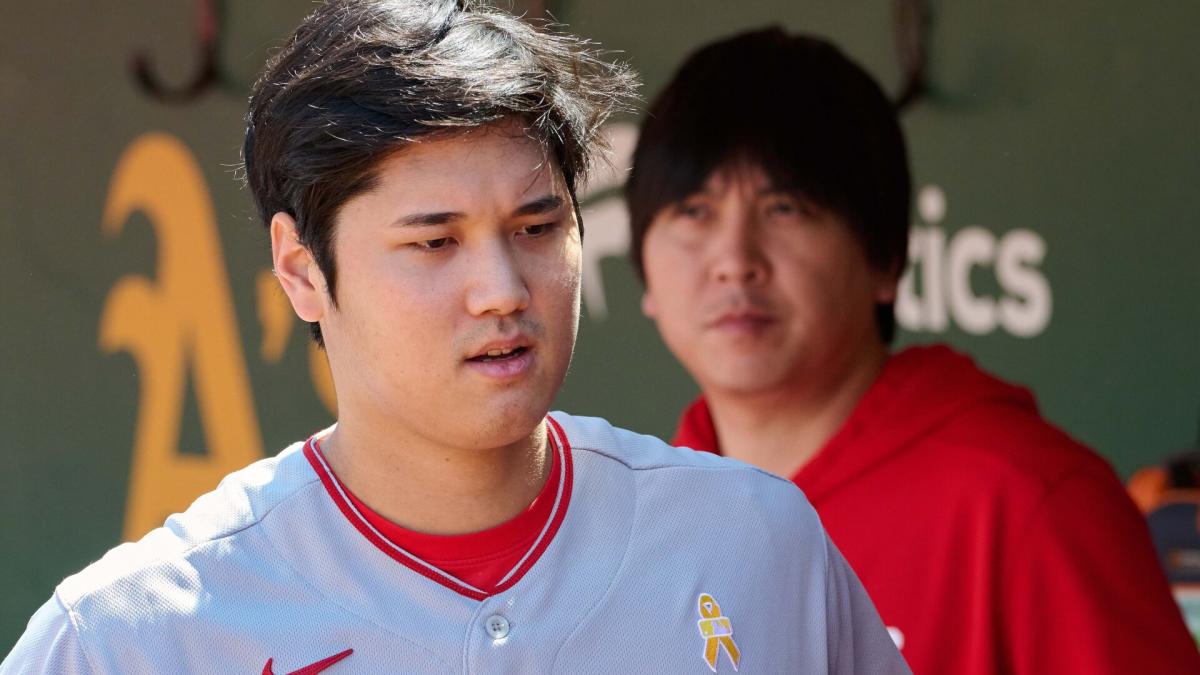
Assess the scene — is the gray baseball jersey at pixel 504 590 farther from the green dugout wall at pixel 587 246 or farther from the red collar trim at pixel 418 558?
the green dugout wall at pixel 587 246

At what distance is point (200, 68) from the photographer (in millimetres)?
4090

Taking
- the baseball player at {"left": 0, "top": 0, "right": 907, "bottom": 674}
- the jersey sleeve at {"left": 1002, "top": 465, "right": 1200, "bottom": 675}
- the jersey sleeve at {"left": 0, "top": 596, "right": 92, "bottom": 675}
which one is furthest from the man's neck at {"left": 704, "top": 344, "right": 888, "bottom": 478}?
the jersey sleeve at {"left": 0, "top": 596, "right": 92, "bottom": 675}

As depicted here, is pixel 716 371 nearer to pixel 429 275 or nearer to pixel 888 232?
pixel 888 232

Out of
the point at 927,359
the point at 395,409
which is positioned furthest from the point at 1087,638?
the point at 395,409

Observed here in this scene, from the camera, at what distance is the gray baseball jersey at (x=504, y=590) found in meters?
1.33

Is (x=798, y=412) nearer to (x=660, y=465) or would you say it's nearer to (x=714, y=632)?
(x=660, y=465)

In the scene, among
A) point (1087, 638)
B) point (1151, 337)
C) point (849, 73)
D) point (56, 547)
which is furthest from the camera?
point (56, 547)

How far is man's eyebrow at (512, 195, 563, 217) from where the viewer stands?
141 cm

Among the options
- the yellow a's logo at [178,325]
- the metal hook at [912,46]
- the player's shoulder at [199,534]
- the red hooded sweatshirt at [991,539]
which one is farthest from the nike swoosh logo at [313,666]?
the yellow a's logo at [178,325]

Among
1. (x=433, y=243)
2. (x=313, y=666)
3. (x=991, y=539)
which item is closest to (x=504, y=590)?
(x=313, y=666)

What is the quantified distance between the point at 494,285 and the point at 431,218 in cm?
8

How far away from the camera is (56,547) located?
4.51m

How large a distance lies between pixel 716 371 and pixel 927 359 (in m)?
0.31

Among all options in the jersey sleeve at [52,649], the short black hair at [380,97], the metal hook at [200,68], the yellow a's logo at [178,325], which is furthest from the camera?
the yellow a's logo at [178,325]
